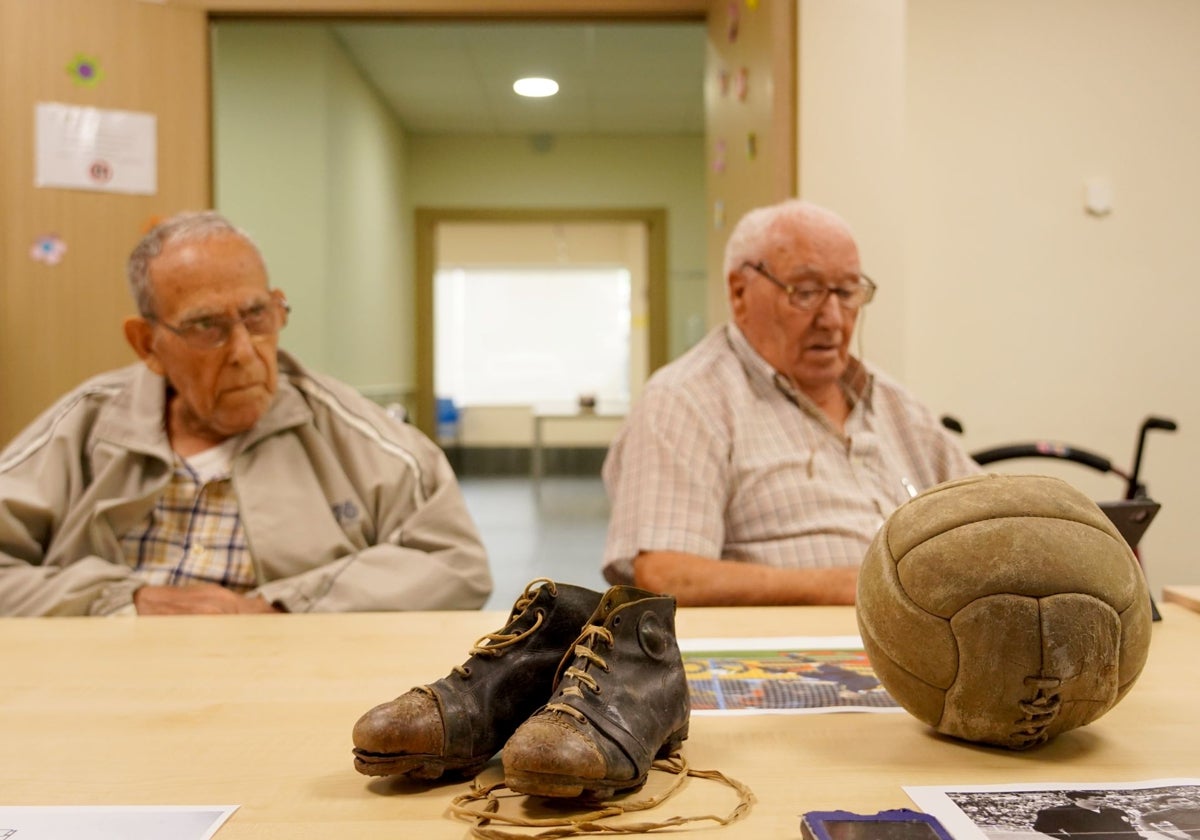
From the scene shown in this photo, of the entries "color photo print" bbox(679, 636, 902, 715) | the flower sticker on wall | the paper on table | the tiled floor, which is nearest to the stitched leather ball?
"color photo print" bbox(679, 636, 902, 715)

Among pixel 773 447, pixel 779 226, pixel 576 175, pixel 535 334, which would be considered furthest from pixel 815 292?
pixel 535 334

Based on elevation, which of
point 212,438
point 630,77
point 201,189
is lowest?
point 212,438

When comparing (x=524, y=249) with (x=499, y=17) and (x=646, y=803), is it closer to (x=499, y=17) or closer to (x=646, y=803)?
(x=499, y=17)

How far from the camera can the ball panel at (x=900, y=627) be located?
2.46 ft

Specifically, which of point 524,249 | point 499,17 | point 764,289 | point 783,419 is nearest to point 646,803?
point 783,419

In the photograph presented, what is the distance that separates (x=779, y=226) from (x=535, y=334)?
9877 millimetres

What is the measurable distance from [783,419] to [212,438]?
100cm

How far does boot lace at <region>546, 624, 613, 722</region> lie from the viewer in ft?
2.21

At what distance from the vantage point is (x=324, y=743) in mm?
810

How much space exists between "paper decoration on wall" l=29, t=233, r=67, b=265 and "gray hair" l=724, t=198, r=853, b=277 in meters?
2.08

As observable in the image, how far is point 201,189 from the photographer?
317 cm

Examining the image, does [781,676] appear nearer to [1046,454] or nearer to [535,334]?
[1046,454]

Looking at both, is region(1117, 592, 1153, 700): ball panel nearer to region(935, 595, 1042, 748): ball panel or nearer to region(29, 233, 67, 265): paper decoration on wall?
region(935, 595, 1042, 748): ball panel

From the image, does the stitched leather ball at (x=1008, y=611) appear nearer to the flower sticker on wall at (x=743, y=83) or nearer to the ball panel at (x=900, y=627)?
the ball panel at (x=900, y=627)
